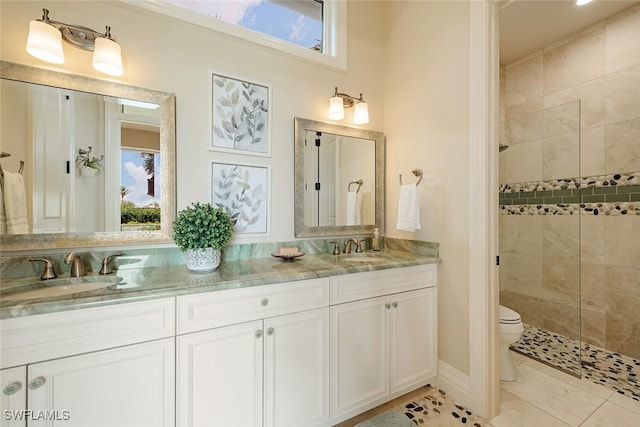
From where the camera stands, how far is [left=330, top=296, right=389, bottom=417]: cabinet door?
1.46 meters

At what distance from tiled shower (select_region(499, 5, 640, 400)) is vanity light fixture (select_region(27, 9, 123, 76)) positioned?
3.36m

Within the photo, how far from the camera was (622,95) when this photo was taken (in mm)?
2162

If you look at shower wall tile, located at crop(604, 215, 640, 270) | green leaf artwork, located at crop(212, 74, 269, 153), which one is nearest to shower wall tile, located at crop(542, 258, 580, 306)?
shower wall tile, located at crop(604, 215, 640, 270)

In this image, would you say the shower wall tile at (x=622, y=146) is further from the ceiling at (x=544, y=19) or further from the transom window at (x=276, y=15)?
the transom window at (x=276, y=15)

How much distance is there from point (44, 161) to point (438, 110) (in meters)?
2.31

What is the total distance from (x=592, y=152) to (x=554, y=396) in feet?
6.72

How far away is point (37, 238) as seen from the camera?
1.28m

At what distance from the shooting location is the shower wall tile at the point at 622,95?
2092 mm

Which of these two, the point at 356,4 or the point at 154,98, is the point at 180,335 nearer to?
the point at 154,98

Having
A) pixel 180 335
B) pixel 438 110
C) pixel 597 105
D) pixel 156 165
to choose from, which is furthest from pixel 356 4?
pixel 180 335

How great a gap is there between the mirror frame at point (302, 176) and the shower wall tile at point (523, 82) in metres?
1.87

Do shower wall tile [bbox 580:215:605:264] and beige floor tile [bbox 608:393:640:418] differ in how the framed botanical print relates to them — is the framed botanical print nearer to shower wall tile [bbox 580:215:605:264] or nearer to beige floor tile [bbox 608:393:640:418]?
beige floor tile [bbox 608:393:640:418]

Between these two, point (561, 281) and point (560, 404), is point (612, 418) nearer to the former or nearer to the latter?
point (560, 404)

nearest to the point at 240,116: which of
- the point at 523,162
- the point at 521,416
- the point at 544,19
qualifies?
the point at 521,416
